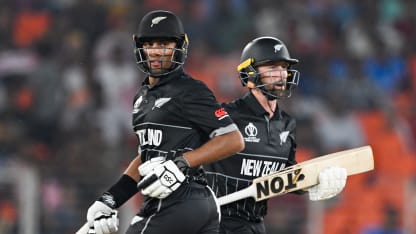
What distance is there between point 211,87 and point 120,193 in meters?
5.59

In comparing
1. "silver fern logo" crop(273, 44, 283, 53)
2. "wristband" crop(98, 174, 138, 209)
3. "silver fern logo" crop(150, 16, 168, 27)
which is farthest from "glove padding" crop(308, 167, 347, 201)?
"silver fern logo" crop(150, 16, 168, 27)

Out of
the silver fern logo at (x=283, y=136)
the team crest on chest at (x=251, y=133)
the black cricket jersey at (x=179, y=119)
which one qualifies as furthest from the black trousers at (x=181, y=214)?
the silver fern logo at (x=283, y=136)

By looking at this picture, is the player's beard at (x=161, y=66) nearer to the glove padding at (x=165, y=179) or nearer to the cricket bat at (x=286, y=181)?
the glove padding at (x=165, y=179)

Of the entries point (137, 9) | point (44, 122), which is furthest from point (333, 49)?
point (44, 122)

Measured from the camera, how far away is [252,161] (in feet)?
20.6

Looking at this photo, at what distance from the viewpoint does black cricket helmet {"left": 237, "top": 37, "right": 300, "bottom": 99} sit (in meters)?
6.44

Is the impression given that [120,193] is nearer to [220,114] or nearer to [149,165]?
[149,165]

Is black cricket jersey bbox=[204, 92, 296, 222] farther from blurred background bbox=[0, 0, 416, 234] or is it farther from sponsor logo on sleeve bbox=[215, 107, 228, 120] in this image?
blurred background bbox=[0, 0, 416, 234]

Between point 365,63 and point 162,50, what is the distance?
6523mm

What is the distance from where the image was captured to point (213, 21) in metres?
12.1

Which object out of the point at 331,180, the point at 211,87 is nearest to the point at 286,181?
the point at 331,180

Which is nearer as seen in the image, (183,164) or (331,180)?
(183,164)

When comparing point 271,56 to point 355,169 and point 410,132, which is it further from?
point 410,132

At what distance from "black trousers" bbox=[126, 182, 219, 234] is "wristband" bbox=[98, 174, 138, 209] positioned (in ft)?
1.07
